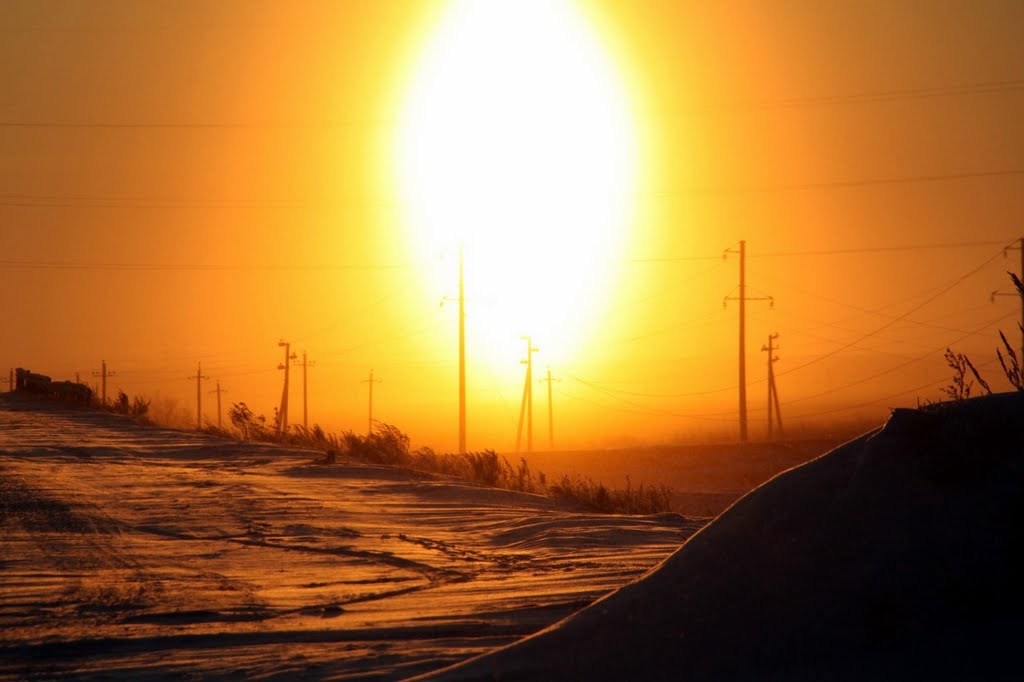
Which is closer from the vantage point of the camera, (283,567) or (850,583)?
(850,583)

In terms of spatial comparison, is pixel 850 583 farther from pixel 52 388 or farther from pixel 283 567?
pixel 52 388

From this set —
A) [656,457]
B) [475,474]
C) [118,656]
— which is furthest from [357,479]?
[656,457]

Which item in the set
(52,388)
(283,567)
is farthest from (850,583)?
(52,388)

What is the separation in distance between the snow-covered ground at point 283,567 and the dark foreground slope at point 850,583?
1691 millimetres

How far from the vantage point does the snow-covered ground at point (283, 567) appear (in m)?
9.02

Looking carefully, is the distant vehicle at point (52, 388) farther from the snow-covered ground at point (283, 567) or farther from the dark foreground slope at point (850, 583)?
the dark foreground slope at point (850, 583)

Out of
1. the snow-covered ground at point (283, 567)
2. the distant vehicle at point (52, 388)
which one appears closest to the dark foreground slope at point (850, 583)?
the snow-covered ground at point (283, 567)

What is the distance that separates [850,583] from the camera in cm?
703

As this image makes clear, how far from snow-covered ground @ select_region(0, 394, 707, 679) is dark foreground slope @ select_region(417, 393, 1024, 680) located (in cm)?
169

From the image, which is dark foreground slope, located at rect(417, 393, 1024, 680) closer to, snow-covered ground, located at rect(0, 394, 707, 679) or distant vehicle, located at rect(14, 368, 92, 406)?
snow-covered ground, located at rect(0, 394, 707, 679)

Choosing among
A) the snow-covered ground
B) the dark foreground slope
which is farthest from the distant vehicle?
the dark foreground slope

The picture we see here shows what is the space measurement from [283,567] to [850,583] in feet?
24.2

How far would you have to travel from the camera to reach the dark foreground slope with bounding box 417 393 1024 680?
6.71 meters

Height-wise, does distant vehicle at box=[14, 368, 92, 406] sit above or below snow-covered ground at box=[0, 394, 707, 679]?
above
